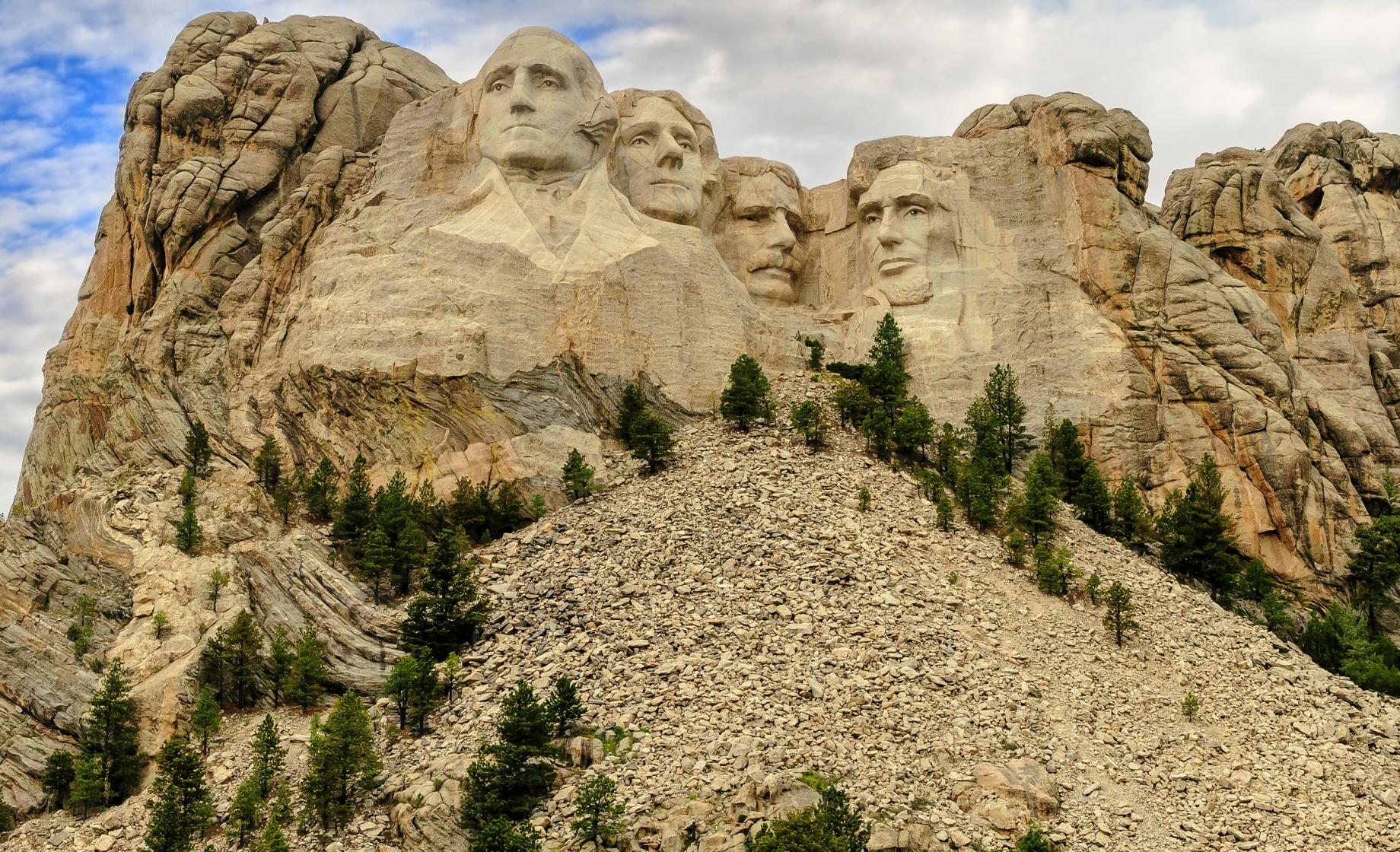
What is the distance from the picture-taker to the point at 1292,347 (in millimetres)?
61625

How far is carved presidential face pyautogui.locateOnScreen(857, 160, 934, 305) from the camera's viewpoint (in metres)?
60.3

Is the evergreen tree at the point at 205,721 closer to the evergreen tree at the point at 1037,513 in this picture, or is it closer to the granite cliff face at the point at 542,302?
the granite cliff face at the point at 542,302

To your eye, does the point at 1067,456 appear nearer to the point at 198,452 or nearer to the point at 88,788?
the point at 198,452

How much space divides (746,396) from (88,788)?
68.6 feet

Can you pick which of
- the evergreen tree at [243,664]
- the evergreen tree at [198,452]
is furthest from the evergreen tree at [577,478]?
the evergreen tree at [198,452]

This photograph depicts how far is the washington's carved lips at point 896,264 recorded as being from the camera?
6072 cm

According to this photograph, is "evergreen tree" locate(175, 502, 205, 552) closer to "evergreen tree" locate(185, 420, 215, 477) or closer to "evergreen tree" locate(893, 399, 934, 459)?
"evergreen tree" locate(185, 420, 215, 477)

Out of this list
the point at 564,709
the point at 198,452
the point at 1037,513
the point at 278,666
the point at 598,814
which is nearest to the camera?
the point at 598,814

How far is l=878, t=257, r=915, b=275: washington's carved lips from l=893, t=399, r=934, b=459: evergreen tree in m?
7.93

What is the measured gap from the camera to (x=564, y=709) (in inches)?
1582

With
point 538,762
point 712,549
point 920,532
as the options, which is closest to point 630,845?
point 538,762

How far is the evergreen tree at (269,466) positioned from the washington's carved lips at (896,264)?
2101cm

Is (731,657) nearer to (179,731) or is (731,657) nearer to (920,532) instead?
(920,532)

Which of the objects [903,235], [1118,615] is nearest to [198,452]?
[903,235]
